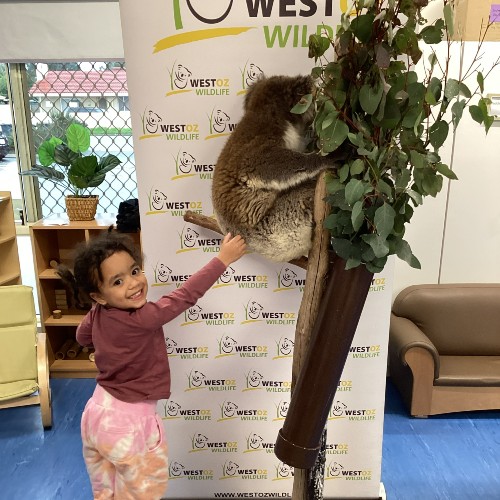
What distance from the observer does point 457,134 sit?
11.8ft

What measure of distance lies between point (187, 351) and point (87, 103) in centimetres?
295

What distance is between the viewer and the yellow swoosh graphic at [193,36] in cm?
206

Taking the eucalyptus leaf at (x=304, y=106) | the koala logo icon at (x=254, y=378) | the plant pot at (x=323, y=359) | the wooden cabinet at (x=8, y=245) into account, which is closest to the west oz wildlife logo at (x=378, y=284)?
the plant pot at (x=323, y=359)

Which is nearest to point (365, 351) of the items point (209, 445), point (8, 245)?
point (209, 445)

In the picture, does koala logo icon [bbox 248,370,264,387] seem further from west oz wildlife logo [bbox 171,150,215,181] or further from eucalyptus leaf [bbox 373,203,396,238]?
eucalyptus leaf [bbox 373,203,396,238]

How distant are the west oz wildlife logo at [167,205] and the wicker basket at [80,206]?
6.50 feet

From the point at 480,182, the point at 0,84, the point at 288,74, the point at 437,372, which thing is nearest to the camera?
the point at 288,74

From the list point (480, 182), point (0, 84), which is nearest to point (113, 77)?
point (0, 84)

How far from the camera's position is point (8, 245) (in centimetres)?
421

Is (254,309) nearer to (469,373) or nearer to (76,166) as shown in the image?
(469,373)

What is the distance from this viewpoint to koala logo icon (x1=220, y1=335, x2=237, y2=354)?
8.07ft

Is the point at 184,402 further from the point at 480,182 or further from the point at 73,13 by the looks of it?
the point at 73,13

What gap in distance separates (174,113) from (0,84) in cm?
318

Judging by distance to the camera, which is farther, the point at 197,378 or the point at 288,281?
the point at 197,378
